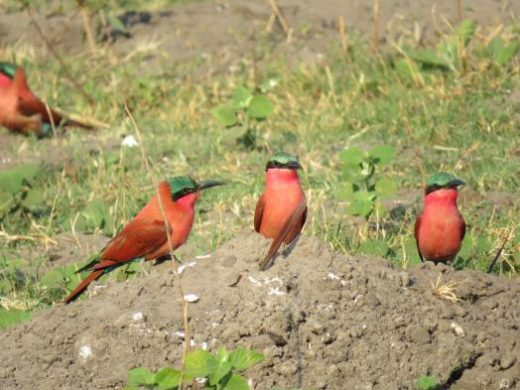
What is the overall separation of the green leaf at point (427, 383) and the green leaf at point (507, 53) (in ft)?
13.6

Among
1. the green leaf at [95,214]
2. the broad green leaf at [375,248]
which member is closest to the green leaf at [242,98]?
the green leaf at [95,214]

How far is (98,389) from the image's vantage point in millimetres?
4270

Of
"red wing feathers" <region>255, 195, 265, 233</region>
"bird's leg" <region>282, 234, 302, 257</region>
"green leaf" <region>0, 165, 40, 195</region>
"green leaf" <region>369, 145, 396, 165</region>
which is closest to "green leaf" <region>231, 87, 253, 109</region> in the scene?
A: "green leaf" <region>0, 165, 40, 195</region>

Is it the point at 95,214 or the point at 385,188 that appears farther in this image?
the point at 95,214

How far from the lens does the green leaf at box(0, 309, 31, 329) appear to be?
5.04m

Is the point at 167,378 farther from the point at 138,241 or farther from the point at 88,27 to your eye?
the point at 88,27

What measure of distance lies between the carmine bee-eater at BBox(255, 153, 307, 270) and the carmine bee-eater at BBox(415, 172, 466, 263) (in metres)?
0.57

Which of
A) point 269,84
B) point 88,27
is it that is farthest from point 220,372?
point 88,27

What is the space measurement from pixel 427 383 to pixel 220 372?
0.81 metres

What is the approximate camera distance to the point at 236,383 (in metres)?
3.93

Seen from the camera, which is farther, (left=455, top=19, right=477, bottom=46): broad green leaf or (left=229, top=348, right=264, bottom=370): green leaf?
(left=455, top=19, right=477, bottom=46): broad green leaf

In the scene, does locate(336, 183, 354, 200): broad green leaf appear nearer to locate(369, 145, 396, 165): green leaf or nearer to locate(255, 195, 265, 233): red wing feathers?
locate(369, 145, 396, 165): green leaf

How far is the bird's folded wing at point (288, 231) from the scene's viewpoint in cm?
458

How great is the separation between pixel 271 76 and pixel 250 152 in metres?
1.51
